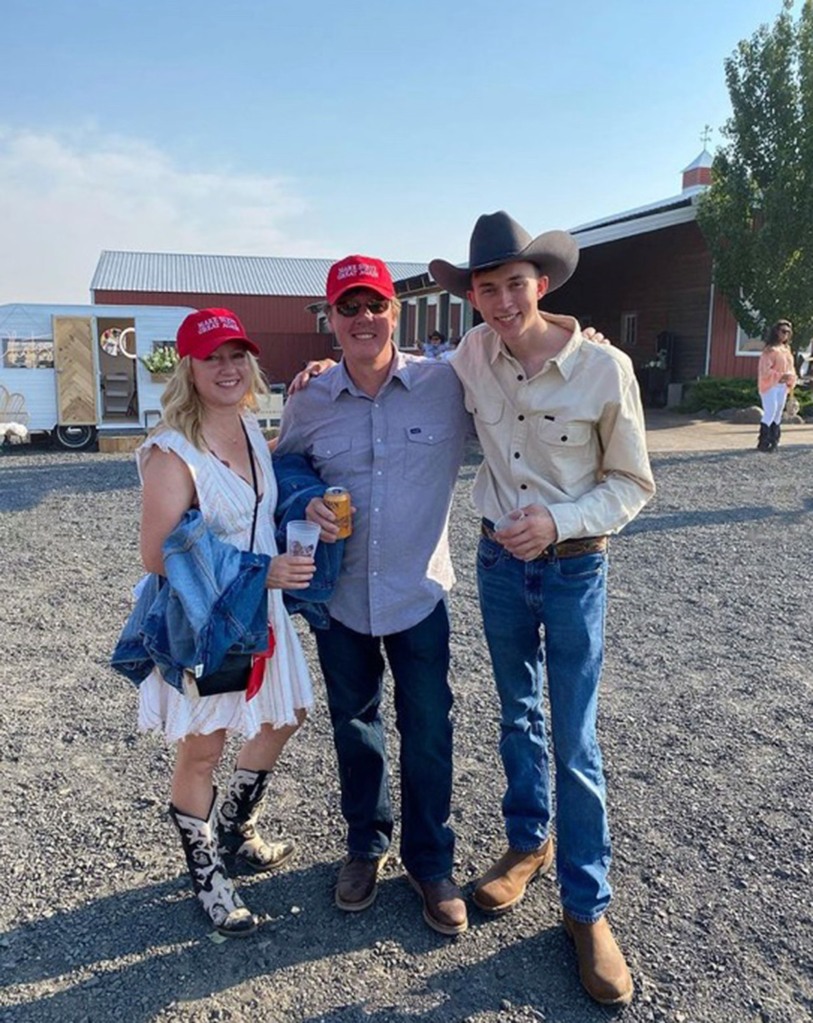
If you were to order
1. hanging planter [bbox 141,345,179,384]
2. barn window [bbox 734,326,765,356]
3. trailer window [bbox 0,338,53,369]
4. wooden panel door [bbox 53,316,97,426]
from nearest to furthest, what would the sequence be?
→ trailer window [bbox 0,338,53,369] < wooden panel door [bbox 53,316,97,426] < hanging planter [bbox 141,345,179,384] < barn window [bbox 734,326,765,356]

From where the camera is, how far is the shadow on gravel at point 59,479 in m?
9.46

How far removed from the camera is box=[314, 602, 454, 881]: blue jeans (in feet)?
8.29

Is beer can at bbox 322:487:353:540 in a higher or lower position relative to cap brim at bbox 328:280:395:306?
lower

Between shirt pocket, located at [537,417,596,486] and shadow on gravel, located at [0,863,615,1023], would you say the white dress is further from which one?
shirt pocket, located at [537,417,596,486]

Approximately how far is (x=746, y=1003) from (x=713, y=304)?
18694 millimetres

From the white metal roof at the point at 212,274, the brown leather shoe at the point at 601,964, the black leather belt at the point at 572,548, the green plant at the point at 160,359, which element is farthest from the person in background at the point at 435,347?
the white metal roof at the point at 212,274

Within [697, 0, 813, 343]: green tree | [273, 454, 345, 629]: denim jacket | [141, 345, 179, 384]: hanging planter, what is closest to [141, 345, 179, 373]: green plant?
[141, 345, 179, 384]: hanging planter

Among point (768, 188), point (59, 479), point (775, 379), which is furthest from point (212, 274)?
point (775, 379)

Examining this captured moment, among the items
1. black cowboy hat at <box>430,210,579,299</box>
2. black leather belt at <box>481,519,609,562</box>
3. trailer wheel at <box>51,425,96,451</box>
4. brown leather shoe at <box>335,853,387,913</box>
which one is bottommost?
brown leather shoe at <box>335,853,387,913</box>

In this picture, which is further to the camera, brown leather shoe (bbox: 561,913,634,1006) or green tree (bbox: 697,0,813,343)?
green tree (bbox: 697,0,813,343)

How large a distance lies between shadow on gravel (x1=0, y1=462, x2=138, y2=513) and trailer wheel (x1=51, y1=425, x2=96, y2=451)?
132 cm

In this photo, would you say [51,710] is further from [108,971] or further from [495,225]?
[495,225]

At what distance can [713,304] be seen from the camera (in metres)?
18.8

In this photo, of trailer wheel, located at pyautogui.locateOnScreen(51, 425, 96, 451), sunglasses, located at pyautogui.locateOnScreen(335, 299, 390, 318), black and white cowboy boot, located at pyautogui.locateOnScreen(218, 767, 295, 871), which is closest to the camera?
sunglasses, located at pyautogui.locateOnScreen(335, 299, 390, 318)
